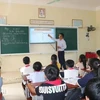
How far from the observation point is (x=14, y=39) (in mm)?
5938

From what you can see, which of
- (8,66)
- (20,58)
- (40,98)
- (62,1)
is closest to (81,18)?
(62,1)

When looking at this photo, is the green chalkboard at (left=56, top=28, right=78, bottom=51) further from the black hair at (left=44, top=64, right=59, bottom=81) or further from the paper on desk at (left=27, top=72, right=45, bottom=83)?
the black hair at (left=44, top=64, right=59, bottom=81)

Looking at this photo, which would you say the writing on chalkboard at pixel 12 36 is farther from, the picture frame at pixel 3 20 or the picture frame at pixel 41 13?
the picture frame at pixel 41 13

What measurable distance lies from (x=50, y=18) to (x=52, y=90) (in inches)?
199

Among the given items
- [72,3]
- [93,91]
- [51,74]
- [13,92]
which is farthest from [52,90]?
[72,3]

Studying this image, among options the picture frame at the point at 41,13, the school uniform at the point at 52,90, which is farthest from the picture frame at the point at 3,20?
the school uniform at the point at 52,90

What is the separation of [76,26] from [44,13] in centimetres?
149

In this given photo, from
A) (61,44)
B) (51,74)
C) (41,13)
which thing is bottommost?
(51,74)

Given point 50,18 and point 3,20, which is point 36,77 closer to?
point 3,20

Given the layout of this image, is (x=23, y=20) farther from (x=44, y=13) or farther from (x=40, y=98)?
(x=40, y=98)

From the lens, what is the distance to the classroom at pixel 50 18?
598 centimetres

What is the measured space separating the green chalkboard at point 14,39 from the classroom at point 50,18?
6.8 inches

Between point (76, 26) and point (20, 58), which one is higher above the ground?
point (76, 26)

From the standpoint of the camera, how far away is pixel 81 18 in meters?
7.18
